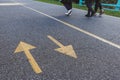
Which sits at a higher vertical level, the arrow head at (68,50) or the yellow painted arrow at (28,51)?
the yellow painted arrow at (28,51)

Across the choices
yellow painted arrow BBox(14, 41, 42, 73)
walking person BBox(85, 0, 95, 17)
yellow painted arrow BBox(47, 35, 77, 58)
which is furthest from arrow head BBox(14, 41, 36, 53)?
walking person BBox(85, 0, 95, 17)

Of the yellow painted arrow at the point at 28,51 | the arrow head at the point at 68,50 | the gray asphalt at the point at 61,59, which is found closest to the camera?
the gray asphalt at the point at 61,59

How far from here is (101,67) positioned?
11.8 feet

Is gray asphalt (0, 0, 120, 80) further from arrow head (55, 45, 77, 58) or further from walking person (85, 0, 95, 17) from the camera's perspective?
walking person (85, 0, 95, 17)

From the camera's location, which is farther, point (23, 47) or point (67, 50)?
point (23, 47)


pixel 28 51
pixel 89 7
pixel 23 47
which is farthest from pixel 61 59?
pixel 89 7

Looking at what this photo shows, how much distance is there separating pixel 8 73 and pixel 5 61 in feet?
1.79

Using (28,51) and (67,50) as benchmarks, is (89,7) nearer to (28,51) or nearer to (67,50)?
(67,50)

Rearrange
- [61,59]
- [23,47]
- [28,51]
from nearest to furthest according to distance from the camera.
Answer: [61,59] < [28,51] < [23,47]

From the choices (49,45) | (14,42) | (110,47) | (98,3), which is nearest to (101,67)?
(110,47)

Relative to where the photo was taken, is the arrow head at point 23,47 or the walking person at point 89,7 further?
the walking person at point 89,7

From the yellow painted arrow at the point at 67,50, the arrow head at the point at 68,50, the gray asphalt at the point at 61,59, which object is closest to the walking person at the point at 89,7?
the gray asphalt at the point at 61,59

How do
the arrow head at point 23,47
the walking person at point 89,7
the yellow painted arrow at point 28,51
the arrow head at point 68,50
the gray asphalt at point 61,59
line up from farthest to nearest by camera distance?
the walking person at point 89,7, the arrow head at point 23,47, the arrow head at point 68,50, the yellow painted arrow at point 28,51, the gray asphalt at point 61,59

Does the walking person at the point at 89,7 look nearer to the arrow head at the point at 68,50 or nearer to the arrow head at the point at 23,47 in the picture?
the arrow head at the point at 68,50
